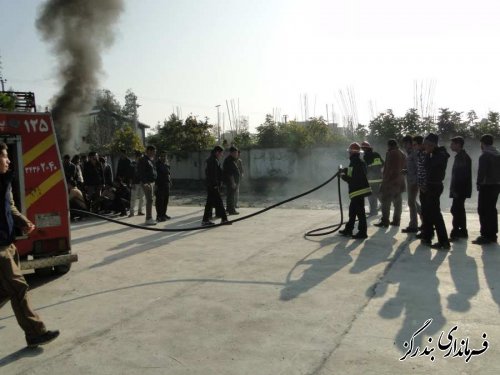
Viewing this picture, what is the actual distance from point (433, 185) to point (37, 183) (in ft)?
18.5

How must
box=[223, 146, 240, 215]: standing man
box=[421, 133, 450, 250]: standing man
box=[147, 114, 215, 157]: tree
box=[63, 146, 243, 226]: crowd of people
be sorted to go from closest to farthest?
box=[421, 133, 450, 250]: standing man
box=[63, 146, 243, 226]: crowd of people
box=[223, 146, 240, 215]: standing man
box=[147, 114, 215, 157]: tree

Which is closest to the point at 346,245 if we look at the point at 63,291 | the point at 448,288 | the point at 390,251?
the point at 390,251

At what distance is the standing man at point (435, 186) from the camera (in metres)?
7.16

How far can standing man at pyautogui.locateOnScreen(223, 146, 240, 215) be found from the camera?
38.2 ft

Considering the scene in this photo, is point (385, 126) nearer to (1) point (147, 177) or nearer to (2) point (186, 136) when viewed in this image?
(2) point (186, 136)

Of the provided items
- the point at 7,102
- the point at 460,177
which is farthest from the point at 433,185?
the point at 7,102

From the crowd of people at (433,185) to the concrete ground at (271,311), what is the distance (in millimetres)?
414

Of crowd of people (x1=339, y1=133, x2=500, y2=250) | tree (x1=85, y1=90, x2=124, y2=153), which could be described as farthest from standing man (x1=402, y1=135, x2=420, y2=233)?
tree (x1=85, y1=90, x2=124, y2=153)

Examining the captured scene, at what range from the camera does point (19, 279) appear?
3.95 m

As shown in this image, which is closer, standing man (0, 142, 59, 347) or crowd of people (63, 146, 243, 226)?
standing man (0, 142, 59, 347)

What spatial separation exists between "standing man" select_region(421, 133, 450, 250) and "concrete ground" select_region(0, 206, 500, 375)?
299mm

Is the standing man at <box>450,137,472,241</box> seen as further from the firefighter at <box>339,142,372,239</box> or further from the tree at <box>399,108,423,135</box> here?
the tree at <box>399,108,423,135</box>

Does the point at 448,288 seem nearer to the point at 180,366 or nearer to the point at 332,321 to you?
the point at 332,321

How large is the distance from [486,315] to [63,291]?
4.73m
